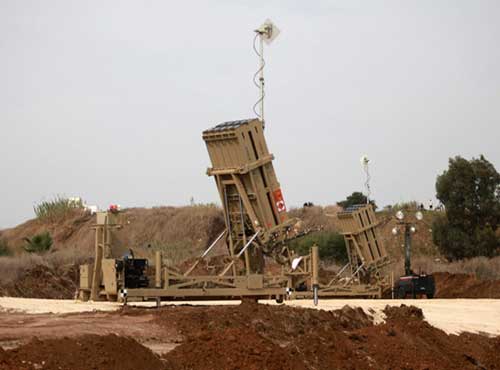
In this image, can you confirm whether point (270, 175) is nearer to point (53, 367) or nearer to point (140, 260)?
point (140, 260)

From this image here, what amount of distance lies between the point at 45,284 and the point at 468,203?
70.9ft

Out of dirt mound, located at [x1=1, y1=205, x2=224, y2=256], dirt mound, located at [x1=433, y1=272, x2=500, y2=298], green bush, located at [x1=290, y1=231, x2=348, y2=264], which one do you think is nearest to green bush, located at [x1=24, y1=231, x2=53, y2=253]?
dirt mound, located at [x1=1, y1=205, x2=224, y2=256]

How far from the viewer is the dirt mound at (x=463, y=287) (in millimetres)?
35500

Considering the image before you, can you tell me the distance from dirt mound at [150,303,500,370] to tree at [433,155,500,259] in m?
26.0

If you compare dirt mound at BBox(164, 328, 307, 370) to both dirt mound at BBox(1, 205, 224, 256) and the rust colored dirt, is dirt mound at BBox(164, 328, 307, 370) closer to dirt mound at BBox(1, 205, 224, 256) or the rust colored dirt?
the rust colored dirt

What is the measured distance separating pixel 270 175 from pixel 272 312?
873 cm

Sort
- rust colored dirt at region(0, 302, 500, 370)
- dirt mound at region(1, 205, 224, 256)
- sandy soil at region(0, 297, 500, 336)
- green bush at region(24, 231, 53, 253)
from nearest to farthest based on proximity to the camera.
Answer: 1. rust colored dirt at region(0, 302, 500, 370)
2. sandy soil at region(0, 297, 500, 336)
3. green bush at region(24, 231, 53, 253)
4. dirt mound at region(1, 205, 224, 256)

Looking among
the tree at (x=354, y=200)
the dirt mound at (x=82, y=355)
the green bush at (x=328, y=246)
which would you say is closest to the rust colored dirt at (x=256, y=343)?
the dirt mound at (x=82, y=355)

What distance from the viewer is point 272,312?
16250mm

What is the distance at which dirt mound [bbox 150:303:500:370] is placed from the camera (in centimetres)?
1289

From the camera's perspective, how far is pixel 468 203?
4484 centimetres

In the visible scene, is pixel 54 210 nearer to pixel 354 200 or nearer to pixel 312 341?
pixel 354 200

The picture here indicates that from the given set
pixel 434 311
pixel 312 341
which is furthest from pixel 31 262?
pixel 312 341

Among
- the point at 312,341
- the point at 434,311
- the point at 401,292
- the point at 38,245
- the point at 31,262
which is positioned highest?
the point at 38,245
